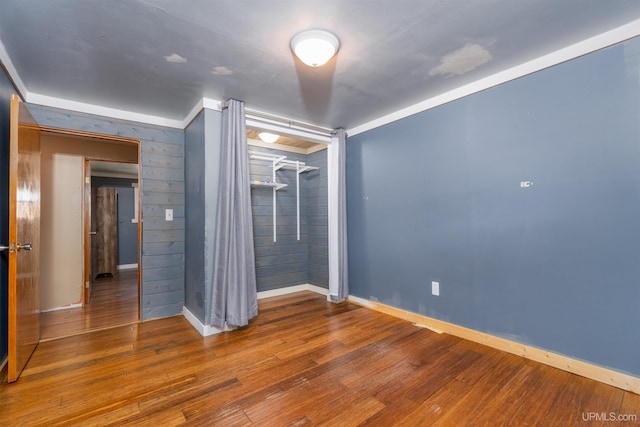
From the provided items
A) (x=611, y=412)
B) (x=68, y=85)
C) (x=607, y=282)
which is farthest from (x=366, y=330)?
(x=68, y=85)

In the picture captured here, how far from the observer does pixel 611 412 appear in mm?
1576

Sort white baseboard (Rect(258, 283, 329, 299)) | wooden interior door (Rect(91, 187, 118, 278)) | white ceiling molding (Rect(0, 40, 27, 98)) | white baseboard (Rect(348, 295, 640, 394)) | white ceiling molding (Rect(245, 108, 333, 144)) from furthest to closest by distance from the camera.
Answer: wooden interior door (Rect(91, 187, 118, 278))
white baseboard (Rect(258, 283, 329, 299))
white ceiling molding (Rect(245, 108, 333, 144))
white ceiling molding (Rect(0, 40, 27, 98))
white baseboard (Rect(348, 295, 640, 394))

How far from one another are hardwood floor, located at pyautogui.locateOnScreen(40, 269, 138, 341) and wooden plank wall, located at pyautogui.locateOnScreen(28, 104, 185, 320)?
0.38 metres

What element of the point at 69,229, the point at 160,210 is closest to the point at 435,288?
the point at 160,210

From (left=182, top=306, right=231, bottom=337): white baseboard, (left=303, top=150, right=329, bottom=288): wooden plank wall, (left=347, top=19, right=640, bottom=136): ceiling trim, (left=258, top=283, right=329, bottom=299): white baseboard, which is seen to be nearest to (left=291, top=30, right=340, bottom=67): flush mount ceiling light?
(left=347, top=19, right=640, bottom=136): ceiling trim

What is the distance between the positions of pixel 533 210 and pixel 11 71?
13.8 ft

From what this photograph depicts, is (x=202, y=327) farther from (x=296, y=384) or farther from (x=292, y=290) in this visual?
(x=292, y=290)

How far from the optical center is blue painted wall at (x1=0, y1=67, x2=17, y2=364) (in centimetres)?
202

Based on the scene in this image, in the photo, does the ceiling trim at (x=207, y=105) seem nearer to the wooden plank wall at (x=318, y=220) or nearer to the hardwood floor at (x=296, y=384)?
the wooden plank wall at (x=318, y=220)

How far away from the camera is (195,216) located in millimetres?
3000

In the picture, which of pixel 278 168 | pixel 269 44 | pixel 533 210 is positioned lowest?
pixel 533 210

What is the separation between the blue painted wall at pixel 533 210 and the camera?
185 cm

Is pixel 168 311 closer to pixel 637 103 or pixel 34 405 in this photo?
pixel 34 405

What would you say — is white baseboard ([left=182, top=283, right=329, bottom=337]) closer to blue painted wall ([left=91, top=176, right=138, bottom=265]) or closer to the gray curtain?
the gray curtain
